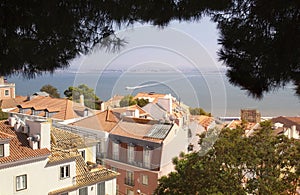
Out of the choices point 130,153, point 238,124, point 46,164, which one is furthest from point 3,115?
point 238,124

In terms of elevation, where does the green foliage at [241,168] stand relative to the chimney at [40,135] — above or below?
below

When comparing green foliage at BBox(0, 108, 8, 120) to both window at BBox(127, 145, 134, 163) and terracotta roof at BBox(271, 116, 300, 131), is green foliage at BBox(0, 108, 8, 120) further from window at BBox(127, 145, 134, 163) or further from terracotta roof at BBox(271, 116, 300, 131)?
terracotta roof at BBox(271, 116, 300, 131)

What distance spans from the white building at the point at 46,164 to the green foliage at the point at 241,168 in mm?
446

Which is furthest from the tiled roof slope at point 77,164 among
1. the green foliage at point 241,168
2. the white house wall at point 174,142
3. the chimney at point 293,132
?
the chimney at point 293,132

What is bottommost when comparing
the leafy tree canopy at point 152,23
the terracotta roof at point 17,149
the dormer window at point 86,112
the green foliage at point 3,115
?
the terracotta roof at point 17,149

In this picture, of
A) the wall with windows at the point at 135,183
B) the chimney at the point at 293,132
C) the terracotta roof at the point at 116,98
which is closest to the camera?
the terracotta roof at the point at 116,98

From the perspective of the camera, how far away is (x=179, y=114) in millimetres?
1227

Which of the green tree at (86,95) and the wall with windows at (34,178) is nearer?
the green tree at (86,95)

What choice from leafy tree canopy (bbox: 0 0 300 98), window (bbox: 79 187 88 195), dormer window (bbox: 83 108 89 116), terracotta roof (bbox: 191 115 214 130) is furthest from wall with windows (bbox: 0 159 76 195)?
leafy tree canopy (bbox: 0 0 300 98)

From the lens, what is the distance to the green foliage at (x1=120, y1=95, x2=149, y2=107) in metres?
1.11

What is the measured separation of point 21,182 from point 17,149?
0.20m

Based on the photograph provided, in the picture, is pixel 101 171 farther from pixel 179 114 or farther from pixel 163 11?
pixel 163 11

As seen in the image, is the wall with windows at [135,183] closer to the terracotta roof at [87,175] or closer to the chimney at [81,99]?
the terracotta roof at [87,175]

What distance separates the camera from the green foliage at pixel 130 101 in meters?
1.11
